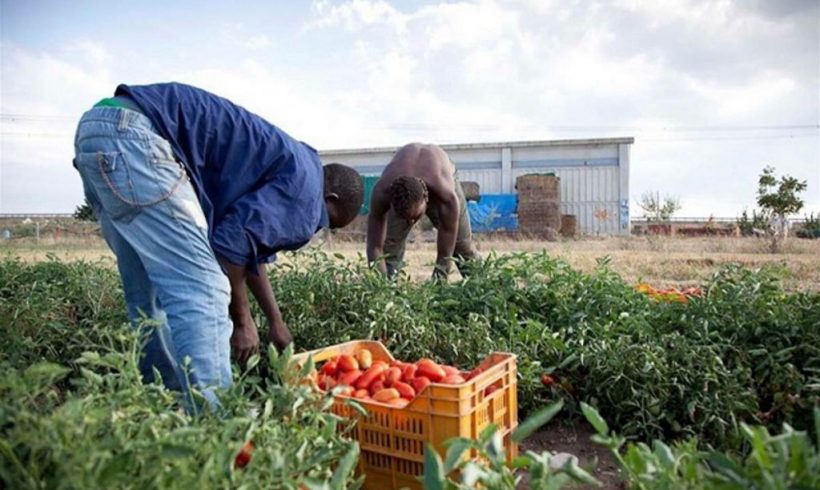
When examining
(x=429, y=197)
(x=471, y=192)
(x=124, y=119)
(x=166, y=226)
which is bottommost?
(x=166, y=226)

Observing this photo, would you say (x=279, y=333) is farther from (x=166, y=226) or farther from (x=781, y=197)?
(x=781, y=197)

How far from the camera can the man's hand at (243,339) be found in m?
2.44

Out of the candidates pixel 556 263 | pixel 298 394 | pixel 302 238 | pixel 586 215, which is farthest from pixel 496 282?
pixel 586 215

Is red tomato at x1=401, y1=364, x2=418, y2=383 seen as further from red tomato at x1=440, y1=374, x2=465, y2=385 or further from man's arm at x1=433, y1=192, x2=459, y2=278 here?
man's arm at x1=433, y1=192, x2=459, y2=278

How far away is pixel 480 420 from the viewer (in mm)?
2064

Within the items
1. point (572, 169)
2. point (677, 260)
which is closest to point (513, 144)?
point (572, 169)

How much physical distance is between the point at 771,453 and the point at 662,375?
144 cm

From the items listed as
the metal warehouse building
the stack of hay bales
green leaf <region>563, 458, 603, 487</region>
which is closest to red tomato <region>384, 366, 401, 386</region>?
green leaf <region>563, 458, 603, 487</region>

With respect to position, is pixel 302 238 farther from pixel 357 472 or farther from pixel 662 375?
pixel 662 375

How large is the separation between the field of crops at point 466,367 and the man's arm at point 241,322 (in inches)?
5.1

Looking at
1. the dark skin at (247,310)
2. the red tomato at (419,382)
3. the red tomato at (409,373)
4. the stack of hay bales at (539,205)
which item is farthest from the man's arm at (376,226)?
the stack of hay bales at (539,205)

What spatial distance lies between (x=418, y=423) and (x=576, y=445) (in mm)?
911

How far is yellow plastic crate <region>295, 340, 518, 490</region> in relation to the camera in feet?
6.37

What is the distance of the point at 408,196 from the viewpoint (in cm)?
414
